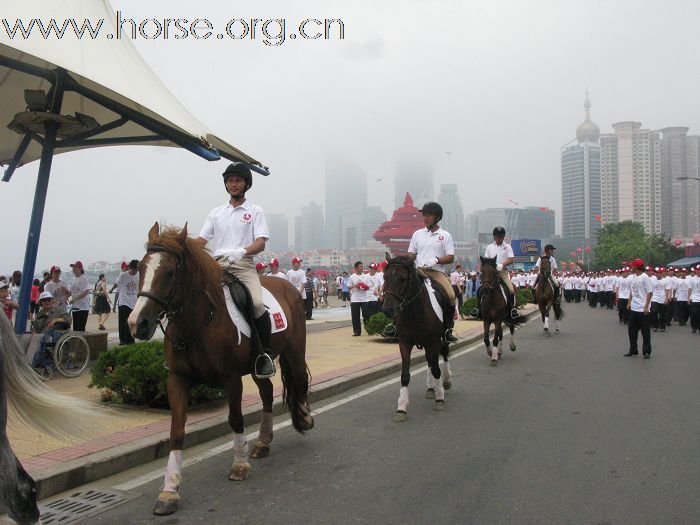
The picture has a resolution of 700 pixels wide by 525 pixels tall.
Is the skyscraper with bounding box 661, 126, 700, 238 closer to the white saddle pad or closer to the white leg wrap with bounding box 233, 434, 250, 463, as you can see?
the white saddle pad

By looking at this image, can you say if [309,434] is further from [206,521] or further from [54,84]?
[54,84]

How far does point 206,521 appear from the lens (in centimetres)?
394

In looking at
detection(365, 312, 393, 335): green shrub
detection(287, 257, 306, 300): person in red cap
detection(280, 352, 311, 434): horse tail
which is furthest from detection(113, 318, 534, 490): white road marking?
detection(287, 257, 306, 300): person in red cap

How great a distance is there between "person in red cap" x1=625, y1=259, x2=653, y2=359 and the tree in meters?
75.1

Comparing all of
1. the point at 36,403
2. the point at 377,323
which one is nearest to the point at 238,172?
the point at 36,403

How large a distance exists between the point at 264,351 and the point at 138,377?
94.3 inches

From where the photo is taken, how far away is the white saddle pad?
4.77m

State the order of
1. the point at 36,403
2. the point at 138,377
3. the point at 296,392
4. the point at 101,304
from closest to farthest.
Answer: the point at 36,403 → the point at 296,392 → the point at 138,377 → the point at 101,304

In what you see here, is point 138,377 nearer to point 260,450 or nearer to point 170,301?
point 260,450

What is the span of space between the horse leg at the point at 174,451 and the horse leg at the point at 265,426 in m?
1.12

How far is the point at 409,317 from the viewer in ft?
23.6

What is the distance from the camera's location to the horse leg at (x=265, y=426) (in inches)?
215

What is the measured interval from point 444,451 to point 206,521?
8.10 ft

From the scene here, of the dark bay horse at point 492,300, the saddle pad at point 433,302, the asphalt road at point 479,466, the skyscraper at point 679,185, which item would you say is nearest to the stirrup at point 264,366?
the asphalt road at point 479,466
